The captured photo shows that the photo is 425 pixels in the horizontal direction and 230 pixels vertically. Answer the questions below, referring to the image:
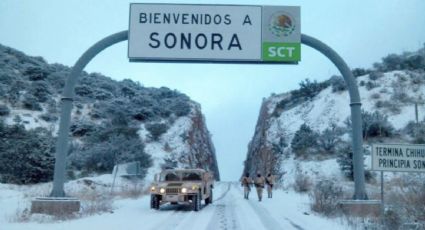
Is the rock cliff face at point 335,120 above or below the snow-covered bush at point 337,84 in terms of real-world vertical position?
below

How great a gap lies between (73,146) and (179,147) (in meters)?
13.6

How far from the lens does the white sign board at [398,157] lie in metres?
12.8

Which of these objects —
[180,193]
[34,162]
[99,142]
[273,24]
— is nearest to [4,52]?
[99,142]

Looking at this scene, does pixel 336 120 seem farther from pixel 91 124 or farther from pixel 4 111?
pixel 4 111

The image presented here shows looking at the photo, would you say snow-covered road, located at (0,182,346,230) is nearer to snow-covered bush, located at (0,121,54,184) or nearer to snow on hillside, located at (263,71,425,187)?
snow-covered bush, located at (0,121,54,184)

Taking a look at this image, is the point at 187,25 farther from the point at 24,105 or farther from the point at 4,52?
the point at 4,52

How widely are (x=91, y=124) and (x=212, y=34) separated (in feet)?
120

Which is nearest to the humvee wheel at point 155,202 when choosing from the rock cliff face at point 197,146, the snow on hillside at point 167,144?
the snow on hillside at point 167,144

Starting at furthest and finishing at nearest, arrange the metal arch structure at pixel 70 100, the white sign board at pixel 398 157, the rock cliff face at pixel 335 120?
the rock cliff face at pixel 335 120, the metal arch structure at pixel 70 100, the white sign board at pixel 398 157

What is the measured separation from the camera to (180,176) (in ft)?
74.4

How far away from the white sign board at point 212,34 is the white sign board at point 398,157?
439 centimetres

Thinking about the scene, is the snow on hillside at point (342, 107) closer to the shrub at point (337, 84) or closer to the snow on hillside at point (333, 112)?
the snow on hillside at point (333, 112)

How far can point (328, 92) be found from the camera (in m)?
58.3

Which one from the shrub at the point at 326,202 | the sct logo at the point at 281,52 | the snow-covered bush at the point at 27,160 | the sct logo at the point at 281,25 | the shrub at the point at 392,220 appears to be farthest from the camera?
the snow-covered bush at the point at 27,160
